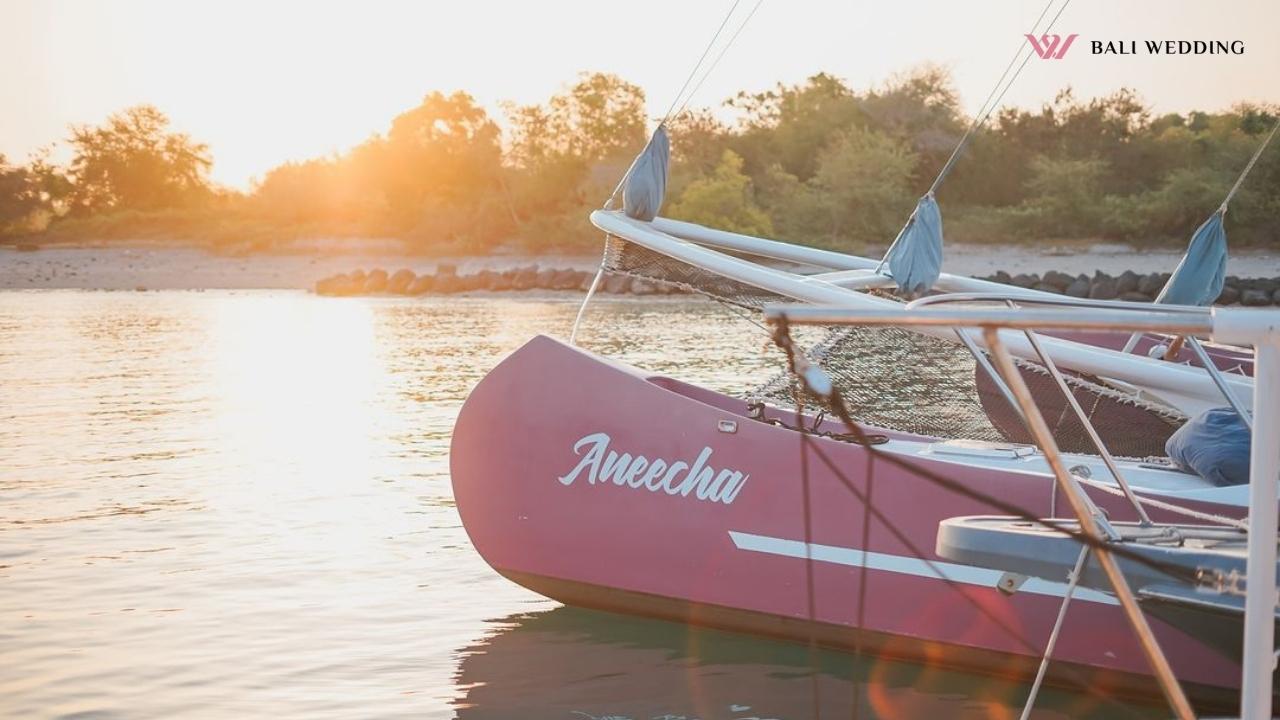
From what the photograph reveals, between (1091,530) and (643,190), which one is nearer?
(1091,530)

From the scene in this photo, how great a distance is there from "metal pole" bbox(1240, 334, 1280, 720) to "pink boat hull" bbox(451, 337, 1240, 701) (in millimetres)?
1834

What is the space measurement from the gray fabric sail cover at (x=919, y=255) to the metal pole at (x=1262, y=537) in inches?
145

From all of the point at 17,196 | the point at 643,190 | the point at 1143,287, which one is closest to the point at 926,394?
the point at 643,190

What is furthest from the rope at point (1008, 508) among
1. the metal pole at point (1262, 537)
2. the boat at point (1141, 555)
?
the metal pole at point (1262, 537)

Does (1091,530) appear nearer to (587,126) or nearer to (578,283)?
(578,283)

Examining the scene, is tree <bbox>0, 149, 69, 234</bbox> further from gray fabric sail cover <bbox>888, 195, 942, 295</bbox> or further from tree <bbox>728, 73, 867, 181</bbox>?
gray fabric sail cover <bbox>888, 195, 942, 295</bbox>

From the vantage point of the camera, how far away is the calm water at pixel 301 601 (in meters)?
5.89

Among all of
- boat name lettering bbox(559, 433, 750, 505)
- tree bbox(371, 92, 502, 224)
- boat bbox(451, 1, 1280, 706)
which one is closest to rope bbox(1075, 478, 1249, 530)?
boat bbox(451, 1, 1280, 706)

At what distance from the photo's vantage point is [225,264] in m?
45.0

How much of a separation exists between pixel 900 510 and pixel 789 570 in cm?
58

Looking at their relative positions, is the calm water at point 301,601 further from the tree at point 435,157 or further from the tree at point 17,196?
the tree at point 17,196

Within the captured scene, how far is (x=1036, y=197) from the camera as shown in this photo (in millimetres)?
40719

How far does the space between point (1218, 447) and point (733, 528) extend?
6.70ft

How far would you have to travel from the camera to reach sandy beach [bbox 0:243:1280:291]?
118 ft
